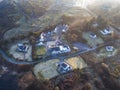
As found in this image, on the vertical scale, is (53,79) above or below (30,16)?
below

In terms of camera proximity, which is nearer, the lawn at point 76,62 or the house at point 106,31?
the lawn at point 76,62

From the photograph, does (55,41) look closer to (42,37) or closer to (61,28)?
(42,37)

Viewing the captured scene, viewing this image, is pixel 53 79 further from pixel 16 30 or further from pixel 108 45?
pixel 16 30

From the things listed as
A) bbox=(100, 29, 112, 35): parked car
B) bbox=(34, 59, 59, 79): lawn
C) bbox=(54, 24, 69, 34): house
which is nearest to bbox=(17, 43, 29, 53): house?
bbox=(34, 59, 59, 79): lawn

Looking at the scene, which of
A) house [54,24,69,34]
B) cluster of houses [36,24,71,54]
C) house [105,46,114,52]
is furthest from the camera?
house [54,24,69,34]

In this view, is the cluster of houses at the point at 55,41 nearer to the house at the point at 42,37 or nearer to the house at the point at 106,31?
the house at the point at 42,37

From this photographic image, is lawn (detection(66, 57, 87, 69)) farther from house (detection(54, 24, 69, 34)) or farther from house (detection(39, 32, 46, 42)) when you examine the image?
house (detection(54, 24, 69, 34))

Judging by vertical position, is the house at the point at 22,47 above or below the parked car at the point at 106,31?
below

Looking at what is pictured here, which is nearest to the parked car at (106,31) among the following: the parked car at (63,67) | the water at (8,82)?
the parked car at (63,67)

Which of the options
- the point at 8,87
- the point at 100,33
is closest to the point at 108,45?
the point at 100,33
